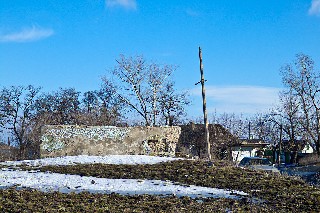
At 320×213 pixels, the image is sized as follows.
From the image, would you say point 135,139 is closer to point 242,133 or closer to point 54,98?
point 54,98

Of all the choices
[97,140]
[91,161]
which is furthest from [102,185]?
[97,140]

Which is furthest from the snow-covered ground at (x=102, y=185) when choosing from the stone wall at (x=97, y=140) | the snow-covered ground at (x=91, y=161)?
the stone wall at (x=97, y=140)

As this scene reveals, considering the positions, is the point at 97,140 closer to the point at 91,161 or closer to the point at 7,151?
the point at 91,161

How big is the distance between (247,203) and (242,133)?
6390 cm

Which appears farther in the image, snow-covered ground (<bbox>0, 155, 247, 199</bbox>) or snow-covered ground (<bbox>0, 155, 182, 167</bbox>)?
snow-covered ground (<bbox>0, 155, 182, 167</bbox>)

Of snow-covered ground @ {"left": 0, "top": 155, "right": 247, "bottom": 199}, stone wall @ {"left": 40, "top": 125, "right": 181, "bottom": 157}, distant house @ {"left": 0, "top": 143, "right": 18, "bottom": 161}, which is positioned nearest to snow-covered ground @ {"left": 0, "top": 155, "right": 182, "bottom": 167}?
stone wall @ {"left": 40, "top": 125, "right": 181, "bottom": 157}

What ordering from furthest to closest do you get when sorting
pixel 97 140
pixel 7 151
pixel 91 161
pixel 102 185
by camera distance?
pixel 7 151 < pixel 97 140 < pixel 91 161 < pixel 102 185

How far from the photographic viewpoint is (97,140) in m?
19.0

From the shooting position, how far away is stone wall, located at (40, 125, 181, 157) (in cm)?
1855

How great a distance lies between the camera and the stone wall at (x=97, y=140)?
1855 centimetres

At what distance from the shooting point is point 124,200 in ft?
26.3

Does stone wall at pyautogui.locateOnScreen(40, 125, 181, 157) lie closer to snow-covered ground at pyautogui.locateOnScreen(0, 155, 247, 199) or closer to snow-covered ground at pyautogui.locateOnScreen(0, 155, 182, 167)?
snow-covered ground at pyautogui.locateOnScreen(0, 155, 182, 167)

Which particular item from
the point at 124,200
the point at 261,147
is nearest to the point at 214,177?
the point at 124,200

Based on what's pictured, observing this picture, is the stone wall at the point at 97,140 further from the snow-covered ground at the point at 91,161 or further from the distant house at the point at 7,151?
the distant house at the point at 7,151
